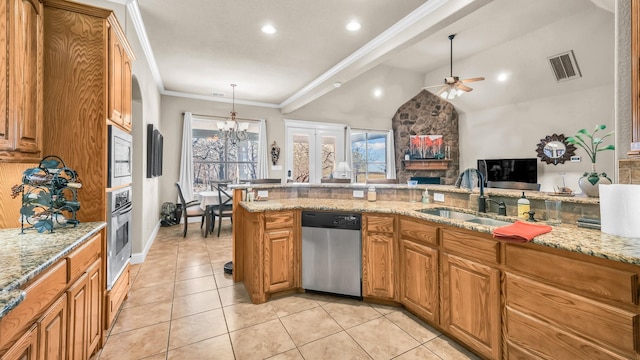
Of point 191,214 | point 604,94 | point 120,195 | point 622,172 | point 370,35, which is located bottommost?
point 191,214

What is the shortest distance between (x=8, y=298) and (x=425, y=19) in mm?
3473

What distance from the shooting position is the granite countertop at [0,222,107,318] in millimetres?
854

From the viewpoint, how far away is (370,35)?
331 centimetres

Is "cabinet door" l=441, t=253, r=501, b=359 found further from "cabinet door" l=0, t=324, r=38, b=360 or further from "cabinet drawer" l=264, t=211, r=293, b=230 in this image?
"cabinet door" l=0, t=324, r=38, b=360

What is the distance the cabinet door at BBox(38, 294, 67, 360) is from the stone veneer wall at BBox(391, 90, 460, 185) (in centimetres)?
734

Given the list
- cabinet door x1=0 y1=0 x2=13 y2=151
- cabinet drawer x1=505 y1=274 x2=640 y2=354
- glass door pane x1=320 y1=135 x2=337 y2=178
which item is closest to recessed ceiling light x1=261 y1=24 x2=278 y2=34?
cabinet door x1=0 y1=0 x2=13 y2=151

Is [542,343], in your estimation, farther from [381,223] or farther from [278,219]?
[278,219]

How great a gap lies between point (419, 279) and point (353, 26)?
9.25 feet

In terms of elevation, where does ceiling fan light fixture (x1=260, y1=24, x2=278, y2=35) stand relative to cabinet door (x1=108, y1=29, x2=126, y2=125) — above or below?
above

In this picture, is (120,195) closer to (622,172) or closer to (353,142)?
(622,172)

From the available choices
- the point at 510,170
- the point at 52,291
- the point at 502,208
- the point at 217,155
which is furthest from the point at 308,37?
the point at 510,170

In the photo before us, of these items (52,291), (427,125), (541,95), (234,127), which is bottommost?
(52,291)

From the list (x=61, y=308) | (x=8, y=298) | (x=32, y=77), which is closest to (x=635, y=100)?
(x=8, y=298)

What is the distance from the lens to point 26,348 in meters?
0.94
